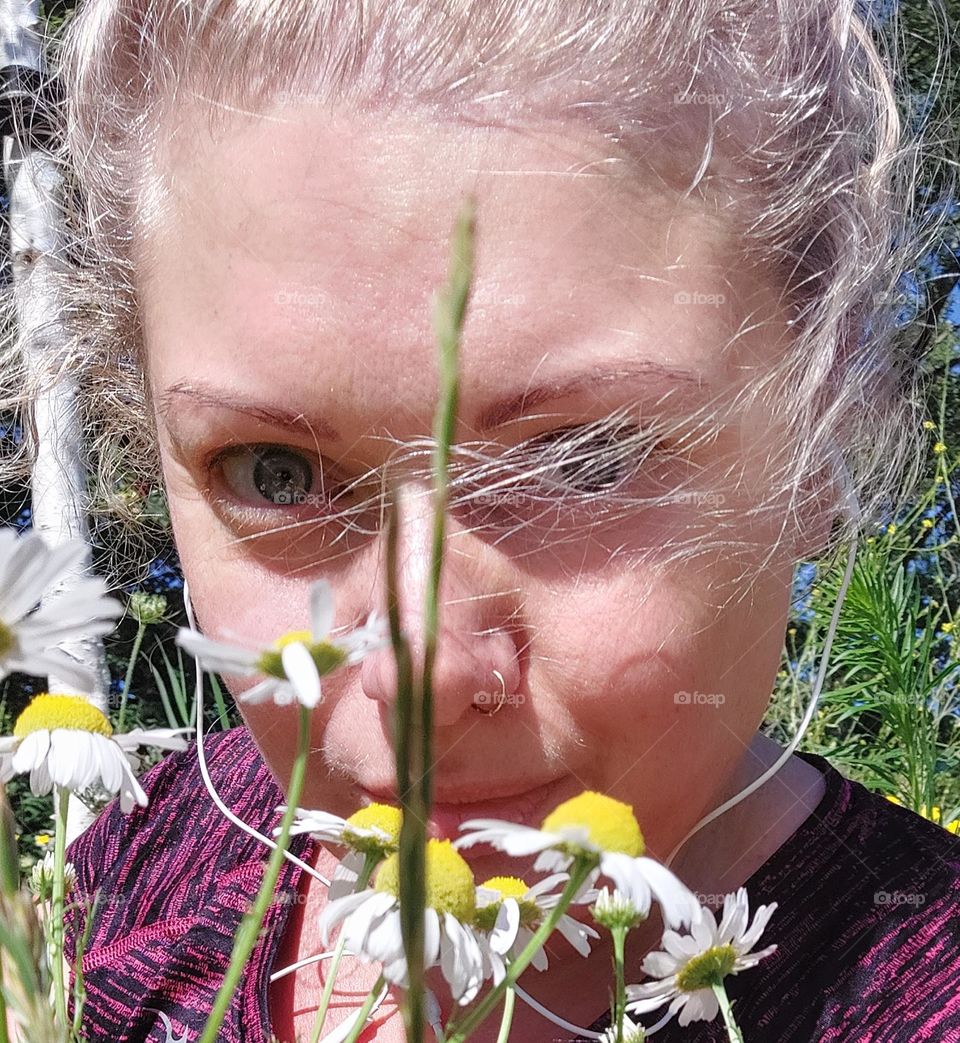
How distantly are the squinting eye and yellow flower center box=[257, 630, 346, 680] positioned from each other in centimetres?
36

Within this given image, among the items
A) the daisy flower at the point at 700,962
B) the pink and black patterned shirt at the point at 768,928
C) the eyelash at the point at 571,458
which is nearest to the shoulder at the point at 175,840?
the pink and black patterned shirt at the point at 768,928

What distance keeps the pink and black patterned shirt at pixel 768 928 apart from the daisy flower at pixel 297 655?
0.44 m

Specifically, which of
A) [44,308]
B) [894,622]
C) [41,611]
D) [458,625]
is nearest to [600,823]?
[41,611]

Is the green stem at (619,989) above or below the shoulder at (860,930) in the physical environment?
above

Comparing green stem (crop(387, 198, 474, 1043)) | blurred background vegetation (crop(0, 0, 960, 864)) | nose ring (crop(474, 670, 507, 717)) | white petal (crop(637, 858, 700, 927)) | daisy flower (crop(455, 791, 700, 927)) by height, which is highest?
green stem (crop(387, 198, 474, 1043))

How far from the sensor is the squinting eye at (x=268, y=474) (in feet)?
1.90

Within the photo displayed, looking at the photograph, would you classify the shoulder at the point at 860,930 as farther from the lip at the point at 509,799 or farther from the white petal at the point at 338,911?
the white petal at the point at 338,911

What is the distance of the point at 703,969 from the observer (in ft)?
1.10

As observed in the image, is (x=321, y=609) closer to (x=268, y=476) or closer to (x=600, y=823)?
(x=600, y=823)

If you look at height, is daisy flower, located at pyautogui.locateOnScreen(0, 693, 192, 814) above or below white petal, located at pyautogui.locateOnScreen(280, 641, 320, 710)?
below

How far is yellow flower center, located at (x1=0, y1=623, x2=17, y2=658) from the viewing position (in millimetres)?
193

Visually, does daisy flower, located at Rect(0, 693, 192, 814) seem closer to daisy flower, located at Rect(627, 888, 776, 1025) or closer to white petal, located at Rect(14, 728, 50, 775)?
white petal, located at Rect(14, 728, 50, 775)

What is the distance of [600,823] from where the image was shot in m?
0.21

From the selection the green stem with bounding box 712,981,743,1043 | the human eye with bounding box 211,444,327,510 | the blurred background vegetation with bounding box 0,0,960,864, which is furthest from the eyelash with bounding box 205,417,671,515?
the blurred background vegetation with bounding box 0,0,960,864
